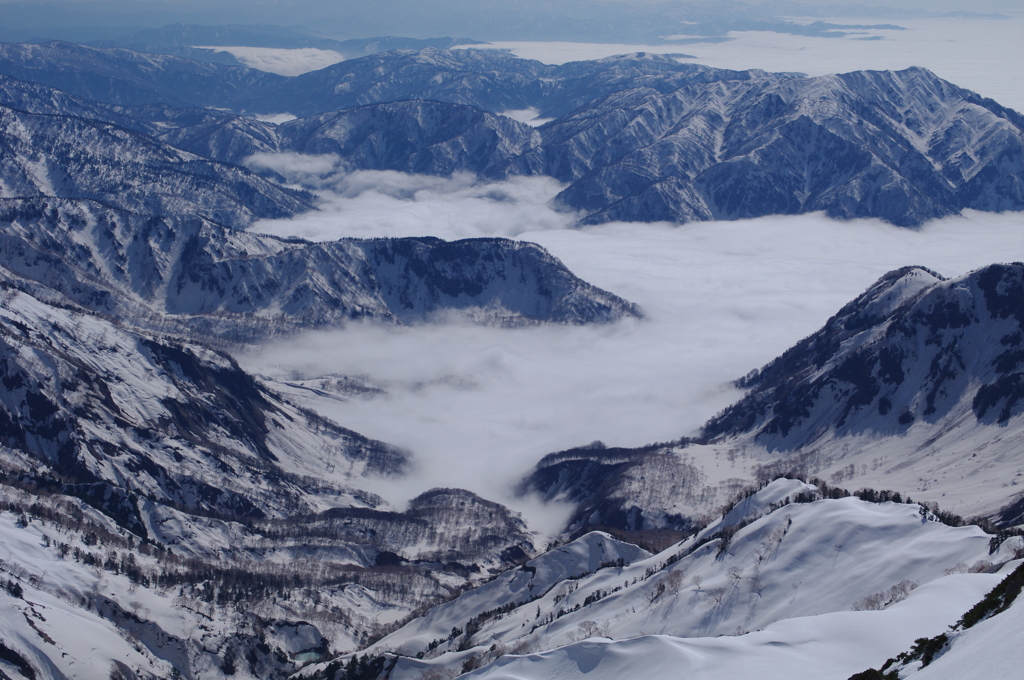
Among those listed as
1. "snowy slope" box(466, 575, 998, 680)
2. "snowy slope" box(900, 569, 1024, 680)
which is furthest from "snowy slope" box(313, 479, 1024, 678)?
"snowy slope" box(900, 569, 1024, 680)

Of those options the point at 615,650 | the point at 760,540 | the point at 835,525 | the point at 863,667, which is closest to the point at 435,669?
the point at 615,650

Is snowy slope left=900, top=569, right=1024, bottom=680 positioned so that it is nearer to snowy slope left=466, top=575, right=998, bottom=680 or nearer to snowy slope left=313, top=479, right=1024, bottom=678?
snowy slope left=466, top=575, right=998, bottom=680

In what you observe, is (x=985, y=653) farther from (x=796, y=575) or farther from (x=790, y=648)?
(x=796, y=575)

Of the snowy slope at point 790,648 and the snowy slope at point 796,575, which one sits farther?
the snowy slope at point 796,575

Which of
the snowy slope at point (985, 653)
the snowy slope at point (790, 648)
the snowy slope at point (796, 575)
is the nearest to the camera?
the snowy slope at point (985, 653)

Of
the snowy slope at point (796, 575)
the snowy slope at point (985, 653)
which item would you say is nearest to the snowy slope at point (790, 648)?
the snowy slope at point (796, 575)

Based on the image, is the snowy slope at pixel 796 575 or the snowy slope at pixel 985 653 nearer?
the snowy slope at pixel 985 653

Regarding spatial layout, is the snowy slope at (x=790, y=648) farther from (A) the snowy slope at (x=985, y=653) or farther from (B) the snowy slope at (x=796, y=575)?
(A) the snowy slope at (x=985, y=653)

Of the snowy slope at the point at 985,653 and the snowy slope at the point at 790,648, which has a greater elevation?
the snowy slope at the point at 985,653

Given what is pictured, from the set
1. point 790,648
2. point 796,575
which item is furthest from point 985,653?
point 796,575

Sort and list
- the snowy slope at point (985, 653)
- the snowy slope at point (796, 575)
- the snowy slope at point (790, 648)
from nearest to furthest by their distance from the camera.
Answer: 1. the snowy slope at point (985, 653)
2. the snowy slope at point (790, 648)
3. the snowy slope at point (796, 575)

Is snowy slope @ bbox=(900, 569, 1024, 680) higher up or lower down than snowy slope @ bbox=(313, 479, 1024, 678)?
higher up
